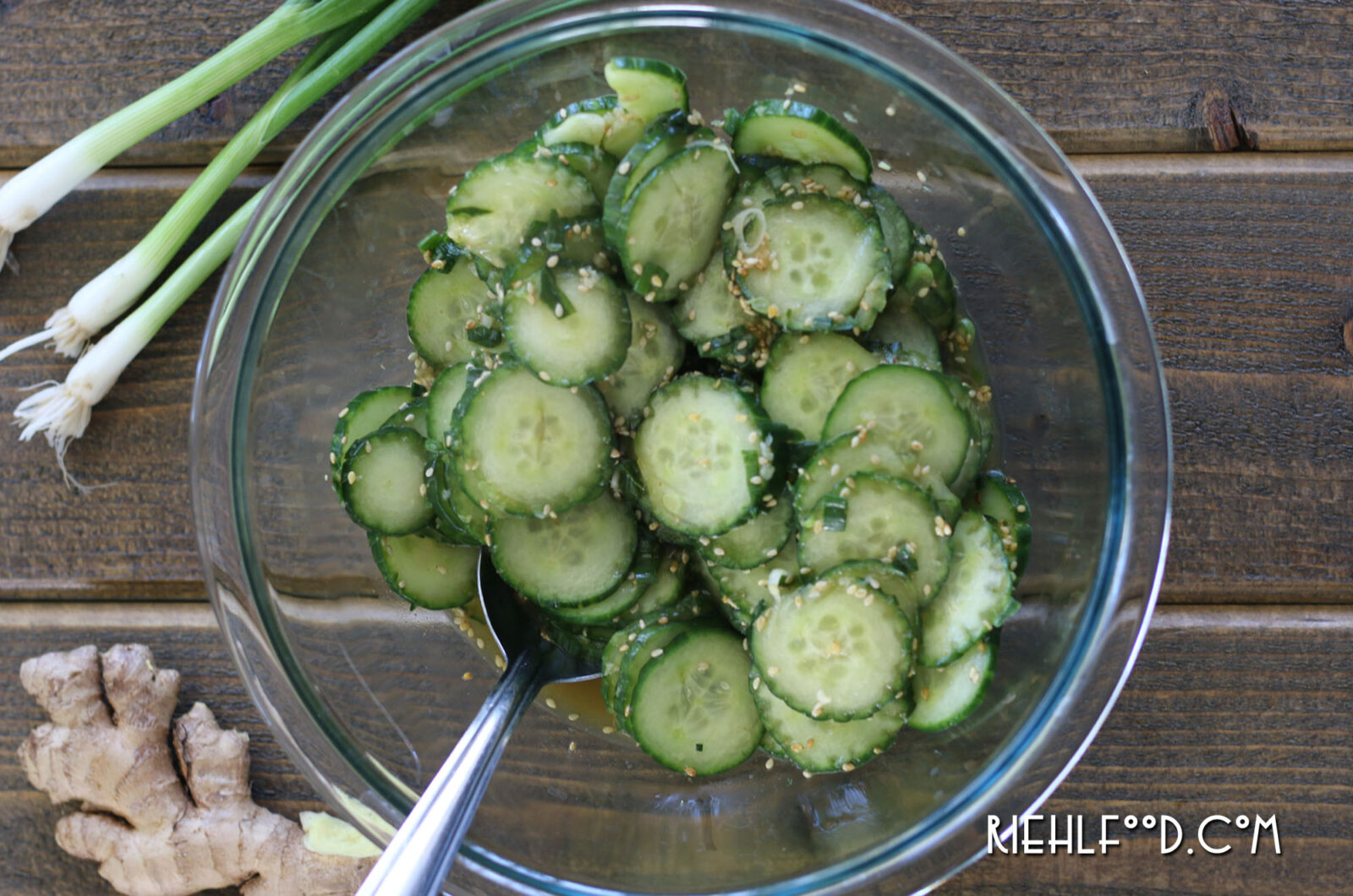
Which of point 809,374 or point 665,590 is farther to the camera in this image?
point 665,590

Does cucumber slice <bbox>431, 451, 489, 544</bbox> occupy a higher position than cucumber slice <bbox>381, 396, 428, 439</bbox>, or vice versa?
cucumber slice <bbox>381, 396, 428, 439</bbox>

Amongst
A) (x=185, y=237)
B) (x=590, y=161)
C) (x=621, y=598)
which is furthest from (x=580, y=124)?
(x=185, y=237)

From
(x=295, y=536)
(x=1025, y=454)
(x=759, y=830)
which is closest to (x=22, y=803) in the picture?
(x=295, y=536)

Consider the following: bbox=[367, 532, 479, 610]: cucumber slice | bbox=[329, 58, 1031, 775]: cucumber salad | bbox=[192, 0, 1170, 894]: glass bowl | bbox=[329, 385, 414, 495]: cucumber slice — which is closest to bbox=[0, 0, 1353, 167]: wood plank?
bbox=[192, 0, 1170, 894]: glass bowl

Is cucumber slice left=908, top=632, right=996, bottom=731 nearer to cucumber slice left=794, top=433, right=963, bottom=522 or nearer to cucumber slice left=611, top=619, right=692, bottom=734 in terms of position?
cucumber slice left=794, top=433, right=963, bottom=522

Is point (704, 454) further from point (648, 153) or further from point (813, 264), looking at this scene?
point (648, 153)

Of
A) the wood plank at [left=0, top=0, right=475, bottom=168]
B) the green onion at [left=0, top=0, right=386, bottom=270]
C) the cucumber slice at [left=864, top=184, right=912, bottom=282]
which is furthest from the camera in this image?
the wood plank at [left=0, top=0, right=475, bottom=168]

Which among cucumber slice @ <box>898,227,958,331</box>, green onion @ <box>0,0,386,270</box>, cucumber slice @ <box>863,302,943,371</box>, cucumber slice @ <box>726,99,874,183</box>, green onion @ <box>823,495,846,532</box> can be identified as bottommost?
green onion @ <box>823,495,846,532</box>

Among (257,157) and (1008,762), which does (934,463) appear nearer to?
(1008,762)
